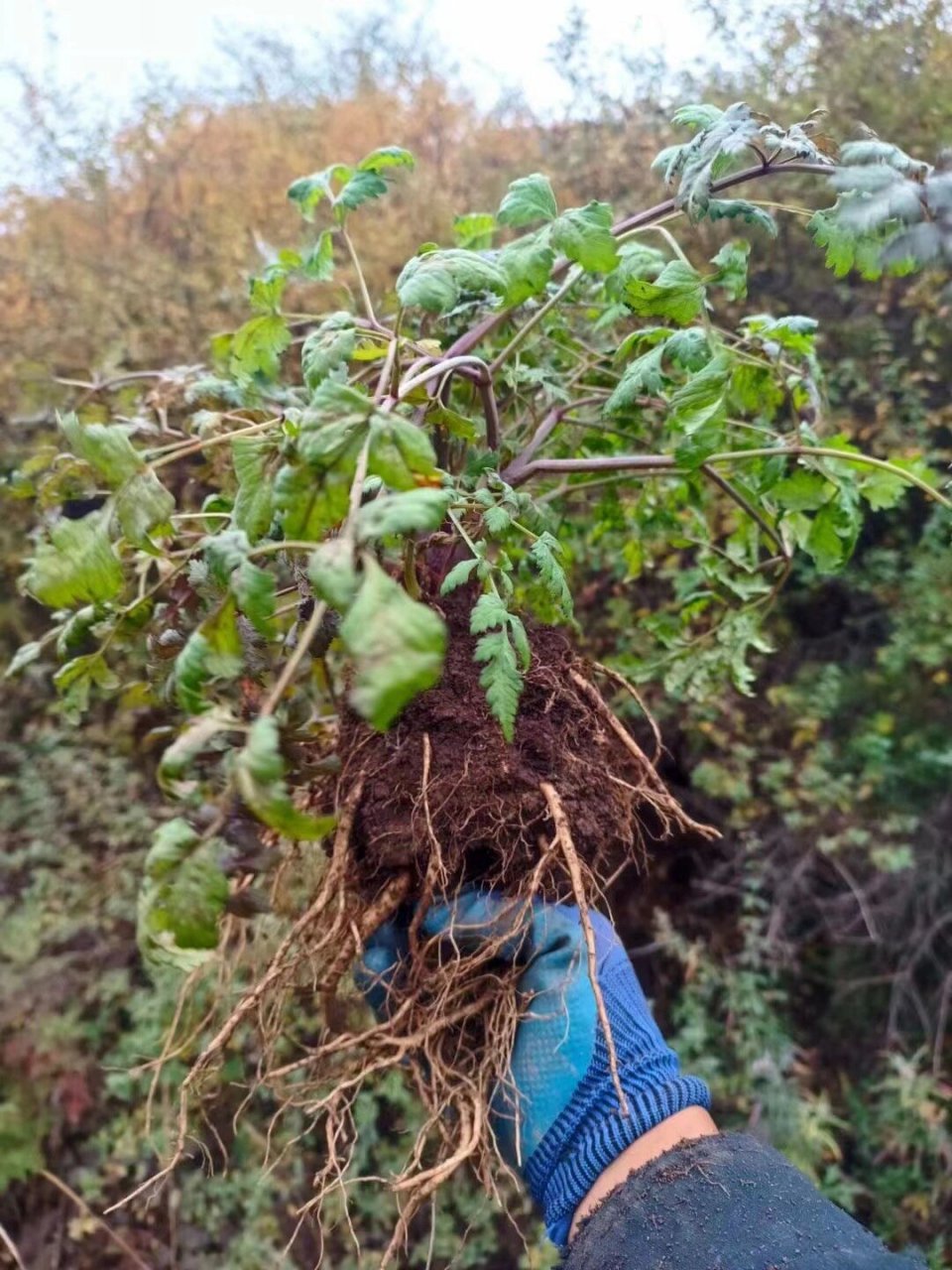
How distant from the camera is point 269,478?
0.81m

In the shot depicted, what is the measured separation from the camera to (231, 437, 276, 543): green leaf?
792 millimetres

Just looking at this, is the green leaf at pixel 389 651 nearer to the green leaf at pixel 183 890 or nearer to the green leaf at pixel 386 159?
the green leaf at pixel 183 890

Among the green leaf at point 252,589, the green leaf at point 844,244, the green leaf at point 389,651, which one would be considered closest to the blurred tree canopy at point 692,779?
the green leaf at point 844,244

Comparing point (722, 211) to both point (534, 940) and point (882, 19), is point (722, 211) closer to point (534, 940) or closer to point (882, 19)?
point (534, 940)

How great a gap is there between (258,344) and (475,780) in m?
0.64

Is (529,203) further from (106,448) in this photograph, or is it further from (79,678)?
(79,678)

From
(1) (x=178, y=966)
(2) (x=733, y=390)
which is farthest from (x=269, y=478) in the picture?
(2) (x=733, y=390)

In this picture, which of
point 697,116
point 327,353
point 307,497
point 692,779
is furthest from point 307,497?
point 692,779

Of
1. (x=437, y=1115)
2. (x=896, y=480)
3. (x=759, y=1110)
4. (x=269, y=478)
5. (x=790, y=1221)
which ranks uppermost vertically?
(x=269, y=478)

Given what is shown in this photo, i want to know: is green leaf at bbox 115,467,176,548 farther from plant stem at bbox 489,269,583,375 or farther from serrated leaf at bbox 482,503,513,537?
plant stem at bbox 489,269,583,375

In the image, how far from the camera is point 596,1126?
1.15 m

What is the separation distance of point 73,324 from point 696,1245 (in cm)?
305

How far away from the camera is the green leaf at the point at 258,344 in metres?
1.12

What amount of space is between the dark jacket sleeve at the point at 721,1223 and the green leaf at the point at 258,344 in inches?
45.7
